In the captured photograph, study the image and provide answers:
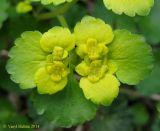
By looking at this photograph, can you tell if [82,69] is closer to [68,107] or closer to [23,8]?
[68,107]

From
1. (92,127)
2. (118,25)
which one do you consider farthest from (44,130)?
(118,25)

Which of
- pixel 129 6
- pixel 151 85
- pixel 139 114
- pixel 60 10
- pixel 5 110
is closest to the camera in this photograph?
pixel 129 6

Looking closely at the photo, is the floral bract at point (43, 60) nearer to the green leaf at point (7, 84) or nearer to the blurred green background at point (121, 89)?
the blurred green background at point (121, 89)

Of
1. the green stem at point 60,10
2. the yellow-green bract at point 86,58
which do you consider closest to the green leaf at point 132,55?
the yellow-green bract at point 86,58

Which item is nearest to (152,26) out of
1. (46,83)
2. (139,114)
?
(139,114)

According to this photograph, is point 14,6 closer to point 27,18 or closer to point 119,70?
point 27,18

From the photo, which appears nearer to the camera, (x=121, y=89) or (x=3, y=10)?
(x=3, y=10)
